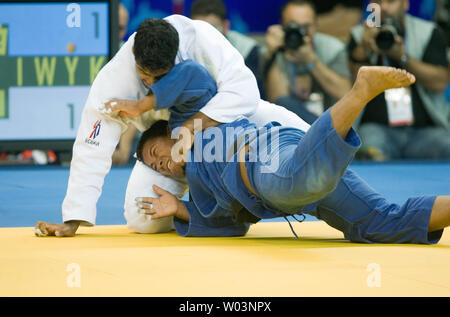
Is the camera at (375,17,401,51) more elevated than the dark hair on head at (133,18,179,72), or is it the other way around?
the dark hair on head at (133,18,179,72)

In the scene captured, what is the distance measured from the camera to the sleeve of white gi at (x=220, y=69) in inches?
119

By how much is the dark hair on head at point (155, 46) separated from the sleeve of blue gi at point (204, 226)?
0.66 metres

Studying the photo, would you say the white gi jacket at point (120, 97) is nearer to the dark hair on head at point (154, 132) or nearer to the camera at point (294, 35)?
the dark hair on head at point (154, 132)

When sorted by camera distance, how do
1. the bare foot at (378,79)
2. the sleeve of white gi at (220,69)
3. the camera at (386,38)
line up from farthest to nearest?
the camera at (386,38)
the sleeve of white gi at (220,69)
the bare foot at (378,79)

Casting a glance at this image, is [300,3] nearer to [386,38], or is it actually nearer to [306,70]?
[306,70]

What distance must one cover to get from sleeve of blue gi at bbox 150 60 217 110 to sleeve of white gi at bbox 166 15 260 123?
0.15 feet

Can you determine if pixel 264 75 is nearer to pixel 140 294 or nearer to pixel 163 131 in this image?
pixel 163 131

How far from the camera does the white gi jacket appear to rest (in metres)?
3.06

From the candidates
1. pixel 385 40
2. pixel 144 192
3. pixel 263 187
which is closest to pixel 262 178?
pixel 263 187

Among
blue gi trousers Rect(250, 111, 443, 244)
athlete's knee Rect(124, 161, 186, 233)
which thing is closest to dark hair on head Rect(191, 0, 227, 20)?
athlete's knee Rect(124, 161, 186, 233)

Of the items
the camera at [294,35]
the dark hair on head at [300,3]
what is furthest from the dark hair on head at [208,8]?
the dark hair on head at [300,3]

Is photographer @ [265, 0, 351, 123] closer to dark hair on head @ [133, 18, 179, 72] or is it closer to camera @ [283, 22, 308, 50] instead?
camera @ [283, 22, 308, 50]

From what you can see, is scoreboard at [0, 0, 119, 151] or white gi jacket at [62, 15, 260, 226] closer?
white gi jacket at [62, 15, 260, 226]
